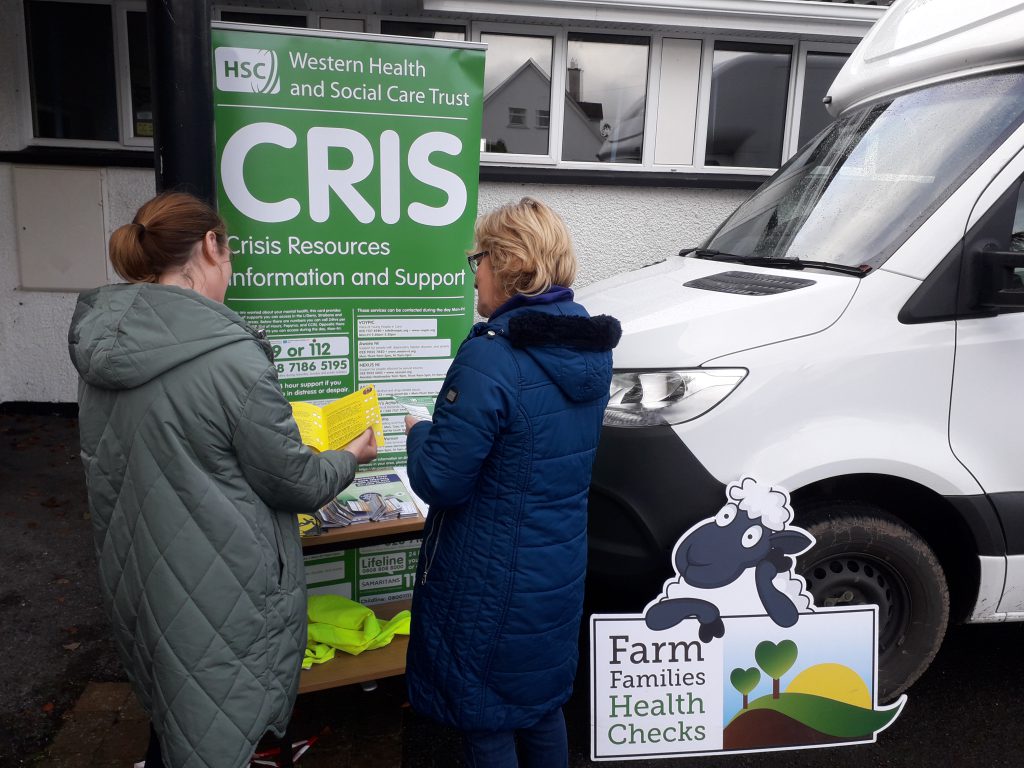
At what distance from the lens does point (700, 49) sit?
718cm

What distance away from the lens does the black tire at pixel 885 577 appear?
2953 millimetres

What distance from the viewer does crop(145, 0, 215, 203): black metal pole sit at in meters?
2.59

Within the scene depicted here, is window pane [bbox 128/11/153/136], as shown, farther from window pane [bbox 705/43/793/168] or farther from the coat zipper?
the coat zipper

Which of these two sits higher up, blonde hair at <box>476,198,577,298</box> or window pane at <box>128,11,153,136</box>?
window pane at <box>128,11,153,136</box>

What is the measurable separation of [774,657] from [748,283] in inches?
54.3

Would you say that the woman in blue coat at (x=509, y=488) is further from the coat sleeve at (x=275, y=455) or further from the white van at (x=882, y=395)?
the white van at (x=882, y=395)

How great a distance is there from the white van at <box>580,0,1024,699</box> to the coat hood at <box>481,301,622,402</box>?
0.77 metres

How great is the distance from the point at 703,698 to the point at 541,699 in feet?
2.76

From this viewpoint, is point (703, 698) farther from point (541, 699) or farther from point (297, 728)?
point (297, 728)

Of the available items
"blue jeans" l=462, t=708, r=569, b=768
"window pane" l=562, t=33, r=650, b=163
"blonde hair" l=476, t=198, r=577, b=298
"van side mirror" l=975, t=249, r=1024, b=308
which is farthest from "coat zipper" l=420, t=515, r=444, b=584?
"window pane" l=562, t=33, r=650, b=163

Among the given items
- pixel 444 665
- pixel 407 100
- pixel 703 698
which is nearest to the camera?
pixel 444 665

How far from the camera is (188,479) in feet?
6.20

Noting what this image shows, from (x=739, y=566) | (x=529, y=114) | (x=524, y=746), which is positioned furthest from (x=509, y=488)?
(x=529, y=114)

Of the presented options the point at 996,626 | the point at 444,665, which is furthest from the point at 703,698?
the point at 996,626
